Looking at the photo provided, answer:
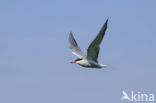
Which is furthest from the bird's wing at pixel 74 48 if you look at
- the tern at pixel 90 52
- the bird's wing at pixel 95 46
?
the bird's wing at pixel 95 46

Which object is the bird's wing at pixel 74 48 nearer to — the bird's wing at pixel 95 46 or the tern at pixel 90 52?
the tern at pixel 90 52

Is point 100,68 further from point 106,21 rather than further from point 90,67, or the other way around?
point 106,21

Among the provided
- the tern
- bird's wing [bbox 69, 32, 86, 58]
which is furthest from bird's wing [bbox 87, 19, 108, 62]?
bird's wing [bbox 69, 32, 86, 58]

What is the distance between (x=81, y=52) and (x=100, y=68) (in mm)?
2347

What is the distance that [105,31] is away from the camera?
21391 mm

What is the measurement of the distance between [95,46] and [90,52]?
2.51ft

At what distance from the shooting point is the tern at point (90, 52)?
Result: 21847mm

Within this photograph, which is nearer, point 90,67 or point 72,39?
point 90,67

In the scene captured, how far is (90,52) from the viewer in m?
23.2

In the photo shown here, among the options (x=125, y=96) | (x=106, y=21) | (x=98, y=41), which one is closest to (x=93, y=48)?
(x=98, y=41)

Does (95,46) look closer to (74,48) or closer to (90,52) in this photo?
(90,52)

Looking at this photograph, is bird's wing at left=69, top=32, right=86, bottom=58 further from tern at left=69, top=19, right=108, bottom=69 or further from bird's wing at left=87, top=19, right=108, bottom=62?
bird's wing at left=87, top=19, right=108, bottom=62

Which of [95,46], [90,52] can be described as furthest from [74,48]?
[95,46]

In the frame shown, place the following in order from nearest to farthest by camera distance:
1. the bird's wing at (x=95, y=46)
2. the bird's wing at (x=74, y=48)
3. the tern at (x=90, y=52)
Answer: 1. the bird's wing at (x=95, y=46)
2. the tern at (x=90, y=52)
3. the bird's wing at (x=74, y=48)
